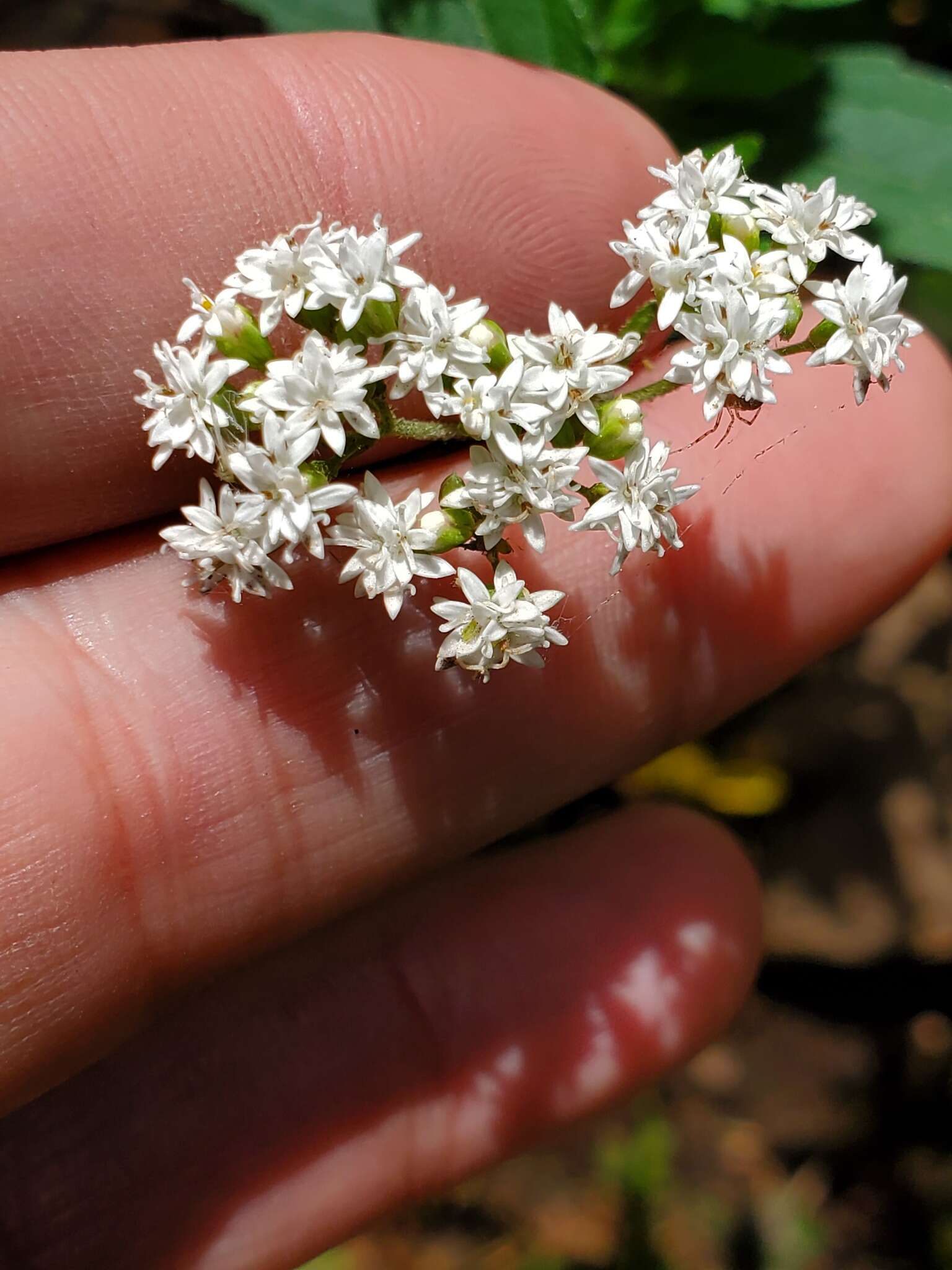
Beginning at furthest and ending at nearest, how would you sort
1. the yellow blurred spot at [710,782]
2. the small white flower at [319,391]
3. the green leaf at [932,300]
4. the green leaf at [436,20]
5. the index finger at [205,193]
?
the yellow blurred spot at [710,782] < the green leaf at [932,300] < the green leaf at [436,20] < the index finger at [205,193] < the small white flower at [319,391]

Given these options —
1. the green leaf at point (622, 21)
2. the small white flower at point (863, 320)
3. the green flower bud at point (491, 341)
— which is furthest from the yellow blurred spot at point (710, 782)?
the green leaf at point (622, 21)

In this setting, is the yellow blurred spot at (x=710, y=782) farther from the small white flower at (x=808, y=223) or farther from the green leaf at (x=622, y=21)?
the green leaf at (x=622, y=21)

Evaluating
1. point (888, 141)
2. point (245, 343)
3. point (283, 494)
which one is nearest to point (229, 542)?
point (283, 494)

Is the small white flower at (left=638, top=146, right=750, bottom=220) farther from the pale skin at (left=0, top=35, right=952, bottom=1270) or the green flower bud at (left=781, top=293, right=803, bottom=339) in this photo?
the pale skin at (left=0, top=35, right=952, bottom=1270)

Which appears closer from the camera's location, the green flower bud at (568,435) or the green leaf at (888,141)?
the green flower bud at (568,435)

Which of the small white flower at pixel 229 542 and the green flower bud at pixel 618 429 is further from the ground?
the green flower bud at pixel 618 429

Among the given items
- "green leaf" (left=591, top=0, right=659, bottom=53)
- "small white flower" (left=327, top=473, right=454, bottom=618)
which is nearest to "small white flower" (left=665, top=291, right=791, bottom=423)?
"small white flower" (left=327, top=473, right=454, bottom=618)
